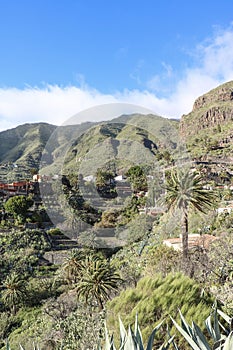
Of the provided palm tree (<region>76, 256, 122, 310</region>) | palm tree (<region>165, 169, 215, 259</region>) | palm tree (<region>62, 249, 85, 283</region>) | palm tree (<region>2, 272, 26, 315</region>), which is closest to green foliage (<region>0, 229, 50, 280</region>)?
palm tree (<region>2, 272, 26, 315</region>)

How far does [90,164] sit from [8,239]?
10366 millimetres

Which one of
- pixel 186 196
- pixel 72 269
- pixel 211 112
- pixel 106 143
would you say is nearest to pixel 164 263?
pixel 186 196

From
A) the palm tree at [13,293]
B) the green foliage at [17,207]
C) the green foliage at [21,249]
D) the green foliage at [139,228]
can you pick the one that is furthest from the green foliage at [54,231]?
the palm tree at [13,293]

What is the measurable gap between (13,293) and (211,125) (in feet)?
234

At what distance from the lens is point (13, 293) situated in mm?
22453

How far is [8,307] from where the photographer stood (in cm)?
2300

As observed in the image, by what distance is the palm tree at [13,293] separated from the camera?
22453mm

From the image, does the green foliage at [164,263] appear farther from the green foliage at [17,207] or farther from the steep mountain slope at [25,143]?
A: the steep mountain slope at [25,143]

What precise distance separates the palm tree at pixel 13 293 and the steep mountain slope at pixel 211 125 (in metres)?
37.2

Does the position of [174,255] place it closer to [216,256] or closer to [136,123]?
[216,256]

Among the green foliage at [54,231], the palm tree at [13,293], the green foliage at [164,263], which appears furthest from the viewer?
the green foliage at [54,231]

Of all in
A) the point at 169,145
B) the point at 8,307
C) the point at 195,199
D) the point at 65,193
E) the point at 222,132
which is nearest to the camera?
the point at 195,199

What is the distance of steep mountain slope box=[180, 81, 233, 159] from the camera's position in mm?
61603

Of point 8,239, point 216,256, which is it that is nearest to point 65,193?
point 8,239
